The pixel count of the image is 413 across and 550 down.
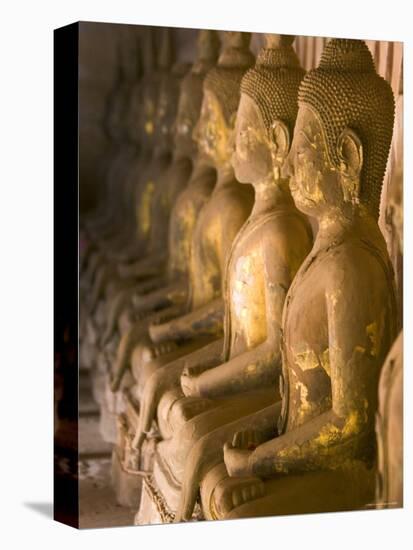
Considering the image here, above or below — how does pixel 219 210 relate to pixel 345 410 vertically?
above

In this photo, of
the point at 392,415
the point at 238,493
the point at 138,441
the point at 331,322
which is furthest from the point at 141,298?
the point at 392,415

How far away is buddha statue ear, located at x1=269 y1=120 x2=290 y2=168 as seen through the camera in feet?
22.2

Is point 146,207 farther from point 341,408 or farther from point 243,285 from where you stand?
point 341,408

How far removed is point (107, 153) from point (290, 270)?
99 centimetres

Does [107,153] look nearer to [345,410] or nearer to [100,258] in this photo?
[100,258]

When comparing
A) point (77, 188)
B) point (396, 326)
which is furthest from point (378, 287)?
point (77, 188)

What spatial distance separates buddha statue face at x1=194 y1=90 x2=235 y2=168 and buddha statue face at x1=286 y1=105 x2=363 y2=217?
43cm

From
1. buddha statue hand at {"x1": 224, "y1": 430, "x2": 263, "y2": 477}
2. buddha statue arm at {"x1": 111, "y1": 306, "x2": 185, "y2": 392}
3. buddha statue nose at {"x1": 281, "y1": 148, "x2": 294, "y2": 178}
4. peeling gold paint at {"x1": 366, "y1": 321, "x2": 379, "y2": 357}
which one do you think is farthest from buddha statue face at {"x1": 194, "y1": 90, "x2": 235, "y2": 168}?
buddha statue hand at {"x1": 224, "y1": 430, "x2": 263, "y2": 477}

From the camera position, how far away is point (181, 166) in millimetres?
6703

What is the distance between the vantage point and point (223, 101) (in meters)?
6.84

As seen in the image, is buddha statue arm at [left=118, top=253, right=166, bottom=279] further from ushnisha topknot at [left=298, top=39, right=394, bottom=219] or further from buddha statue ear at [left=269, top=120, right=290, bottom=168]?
ushnisha topknot at [left=298, top=39, right=394, bottom=219]

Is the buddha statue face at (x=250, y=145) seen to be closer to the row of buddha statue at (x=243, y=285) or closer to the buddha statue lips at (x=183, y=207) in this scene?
the row of buddha statue at (x=243, y=285)

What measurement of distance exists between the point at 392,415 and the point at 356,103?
1460 mm

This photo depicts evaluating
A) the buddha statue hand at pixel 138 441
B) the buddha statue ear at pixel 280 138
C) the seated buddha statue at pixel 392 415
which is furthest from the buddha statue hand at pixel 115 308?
the seated buddha statue at pixel 392 415
